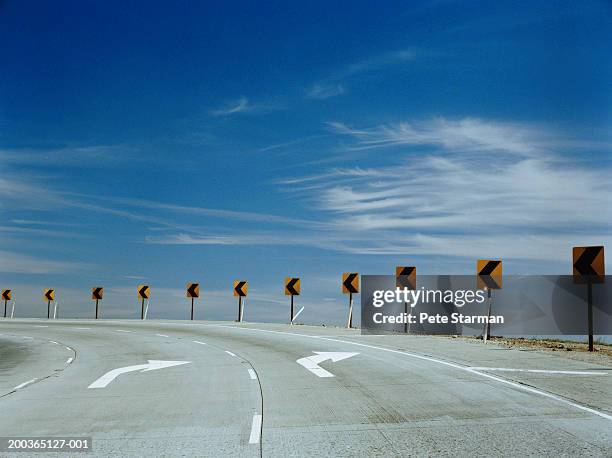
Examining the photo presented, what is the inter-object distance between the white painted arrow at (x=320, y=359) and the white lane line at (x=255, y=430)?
196 inches

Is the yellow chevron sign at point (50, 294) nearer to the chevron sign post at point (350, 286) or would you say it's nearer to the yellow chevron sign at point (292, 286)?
the yellow chevron sign at point (292, 286)

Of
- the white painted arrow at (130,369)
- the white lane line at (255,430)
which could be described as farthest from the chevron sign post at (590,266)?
the white lane line at (255,430)

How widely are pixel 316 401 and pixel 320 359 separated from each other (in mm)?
6830

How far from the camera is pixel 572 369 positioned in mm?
15438

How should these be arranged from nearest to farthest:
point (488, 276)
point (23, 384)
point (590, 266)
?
point (23, 384) < point (590, 266) < point (488, 276)

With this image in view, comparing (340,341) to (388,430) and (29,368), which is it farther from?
(388,430)

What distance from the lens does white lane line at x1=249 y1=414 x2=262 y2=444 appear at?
8.12m

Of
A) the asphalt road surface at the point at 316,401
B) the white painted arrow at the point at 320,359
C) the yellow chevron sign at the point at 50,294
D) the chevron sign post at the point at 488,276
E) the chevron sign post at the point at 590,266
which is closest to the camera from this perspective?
the asphalt road surface at the point at 316,401

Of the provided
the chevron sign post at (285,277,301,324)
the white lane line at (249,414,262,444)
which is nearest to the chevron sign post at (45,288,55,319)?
the chevron sign post at (285,277,301,324)

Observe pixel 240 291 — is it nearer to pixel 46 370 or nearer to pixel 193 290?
pixel 193 290

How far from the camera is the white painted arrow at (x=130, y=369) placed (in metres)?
13.9

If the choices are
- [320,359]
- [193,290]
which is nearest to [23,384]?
[320,359]

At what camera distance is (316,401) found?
36.0ft

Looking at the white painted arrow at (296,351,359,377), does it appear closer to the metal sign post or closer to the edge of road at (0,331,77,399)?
the edge of road at (0,331,77,399)
